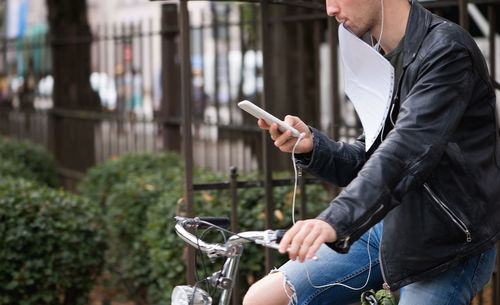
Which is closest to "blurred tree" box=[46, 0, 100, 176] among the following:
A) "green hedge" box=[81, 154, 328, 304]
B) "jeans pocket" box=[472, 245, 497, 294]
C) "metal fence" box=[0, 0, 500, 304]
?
"metal fence" box=[0, 0, 500, 304]

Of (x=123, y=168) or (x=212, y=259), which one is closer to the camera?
(x=212, y=259)

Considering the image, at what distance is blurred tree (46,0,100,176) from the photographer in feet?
35.8

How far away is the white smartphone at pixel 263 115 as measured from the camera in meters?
2.09

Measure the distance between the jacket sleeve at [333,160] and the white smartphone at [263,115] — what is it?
176mm

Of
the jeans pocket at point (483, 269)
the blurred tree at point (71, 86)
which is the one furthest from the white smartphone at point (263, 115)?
the blurred tree at point (71, 86)

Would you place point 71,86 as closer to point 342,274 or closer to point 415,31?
point 342,274

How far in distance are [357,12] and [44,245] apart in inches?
136

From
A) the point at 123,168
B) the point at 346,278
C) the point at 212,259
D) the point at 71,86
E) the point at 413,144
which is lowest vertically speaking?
the point at 123,168

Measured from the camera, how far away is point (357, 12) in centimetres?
220

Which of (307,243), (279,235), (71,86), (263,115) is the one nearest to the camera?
(307,243)

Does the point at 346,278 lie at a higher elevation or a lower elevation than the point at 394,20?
lower

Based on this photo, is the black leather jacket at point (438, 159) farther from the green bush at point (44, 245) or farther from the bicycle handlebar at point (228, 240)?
the green bush at point (44, 245)

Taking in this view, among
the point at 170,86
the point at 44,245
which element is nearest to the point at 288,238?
the point at 44,245

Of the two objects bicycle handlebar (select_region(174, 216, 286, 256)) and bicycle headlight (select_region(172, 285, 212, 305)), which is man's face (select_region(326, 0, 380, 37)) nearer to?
bicycle handlebar (select_region(174, 216, 286, 256))
